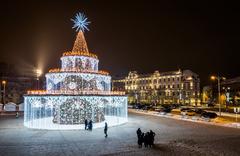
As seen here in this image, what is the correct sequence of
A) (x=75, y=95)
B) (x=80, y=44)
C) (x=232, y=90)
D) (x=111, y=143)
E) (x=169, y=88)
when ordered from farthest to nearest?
(x=169, y=88), (x=232, y=90), (x=80, y=44), (x=75, y=95), (x=111, y=143)

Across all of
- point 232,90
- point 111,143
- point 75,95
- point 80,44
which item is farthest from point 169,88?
point 111,143

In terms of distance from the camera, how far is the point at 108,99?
3456 centimetres

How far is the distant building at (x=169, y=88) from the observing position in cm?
10625

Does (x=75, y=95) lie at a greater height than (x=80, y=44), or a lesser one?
lesser

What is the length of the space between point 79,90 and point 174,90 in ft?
254

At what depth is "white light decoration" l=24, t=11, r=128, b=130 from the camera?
106ft

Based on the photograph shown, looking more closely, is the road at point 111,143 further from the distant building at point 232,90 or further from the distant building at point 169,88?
the distant building at point 169,88

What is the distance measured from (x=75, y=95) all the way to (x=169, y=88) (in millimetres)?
80702

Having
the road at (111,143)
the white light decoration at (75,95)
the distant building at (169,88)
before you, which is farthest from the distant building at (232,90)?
the road at (111,143)

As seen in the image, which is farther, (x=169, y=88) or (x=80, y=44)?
(x=169, y=88)

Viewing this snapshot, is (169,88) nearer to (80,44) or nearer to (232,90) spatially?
(232,90)

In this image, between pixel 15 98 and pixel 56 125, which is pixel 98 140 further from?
pixel 15 98

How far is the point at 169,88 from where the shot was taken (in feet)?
357

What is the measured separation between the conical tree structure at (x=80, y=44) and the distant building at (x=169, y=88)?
72948mm
